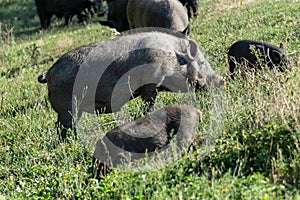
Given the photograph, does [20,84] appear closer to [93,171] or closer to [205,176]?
[93,171]

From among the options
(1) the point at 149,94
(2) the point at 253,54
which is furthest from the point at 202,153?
(2) the point at 253,54

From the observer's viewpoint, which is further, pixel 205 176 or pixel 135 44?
pixel 135 44

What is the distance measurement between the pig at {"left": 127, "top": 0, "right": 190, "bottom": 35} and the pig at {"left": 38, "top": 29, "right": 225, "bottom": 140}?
3.81 meters

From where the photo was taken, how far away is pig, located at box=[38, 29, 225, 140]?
27.4ft

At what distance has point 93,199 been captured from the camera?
620 cm

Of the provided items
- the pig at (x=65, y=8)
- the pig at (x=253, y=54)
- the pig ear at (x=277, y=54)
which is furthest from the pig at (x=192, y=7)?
the pig ear at (x=277, y=54)

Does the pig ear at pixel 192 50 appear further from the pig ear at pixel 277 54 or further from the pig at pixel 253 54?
the pig ear at pixel 277 54

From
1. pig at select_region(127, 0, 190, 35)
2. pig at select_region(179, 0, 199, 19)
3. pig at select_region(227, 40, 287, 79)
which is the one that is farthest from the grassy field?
pig at select_region(179, 0, 199, 19)

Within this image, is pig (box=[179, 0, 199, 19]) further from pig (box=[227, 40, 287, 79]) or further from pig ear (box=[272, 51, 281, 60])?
pig ear (box=[272, 51, 281, 60])

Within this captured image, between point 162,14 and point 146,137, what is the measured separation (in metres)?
6.26

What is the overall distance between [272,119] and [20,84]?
8.15 m

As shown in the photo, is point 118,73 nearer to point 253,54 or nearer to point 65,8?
point 253,54

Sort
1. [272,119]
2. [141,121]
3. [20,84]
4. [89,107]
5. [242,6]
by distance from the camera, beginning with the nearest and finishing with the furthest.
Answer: [272,119] < [141,121] < [89,107] < [20,84] < [242,6]

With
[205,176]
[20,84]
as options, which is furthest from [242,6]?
[205,176]
